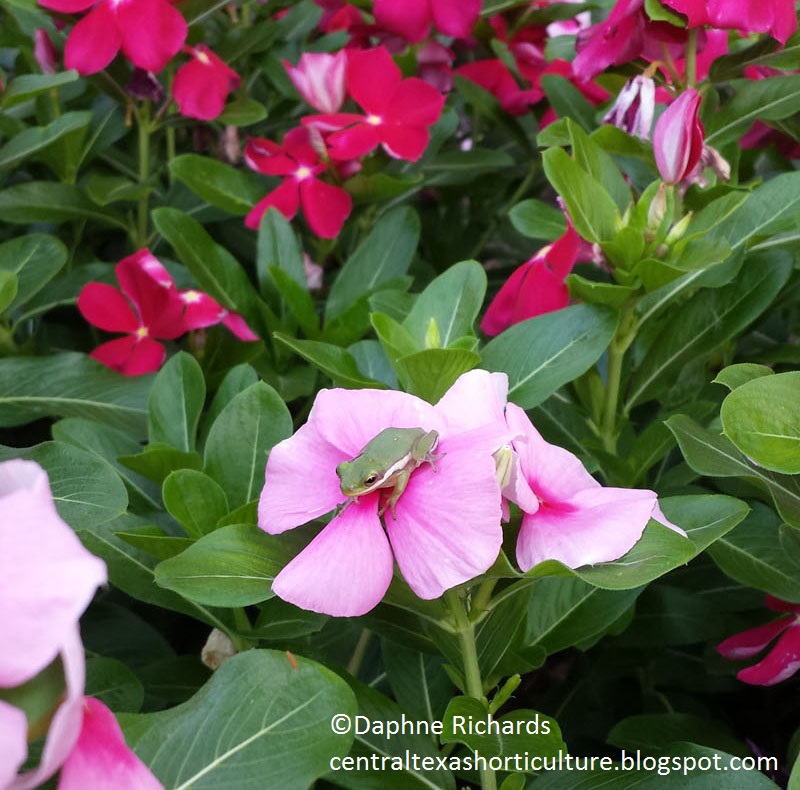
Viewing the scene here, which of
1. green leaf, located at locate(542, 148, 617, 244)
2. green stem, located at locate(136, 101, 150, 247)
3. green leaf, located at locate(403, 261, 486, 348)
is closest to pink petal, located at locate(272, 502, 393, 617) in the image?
green leaf, located at locate(403, 261, 486, 348)

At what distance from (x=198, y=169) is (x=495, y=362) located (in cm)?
57

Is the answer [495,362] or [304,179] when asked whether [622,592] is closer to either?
[495,362]

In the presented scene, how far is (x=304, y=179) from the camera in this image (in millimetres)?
1098

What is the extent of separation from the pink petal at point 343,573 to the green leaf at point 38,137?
72 cm

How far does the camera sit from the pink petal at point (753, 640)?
2.60 ft

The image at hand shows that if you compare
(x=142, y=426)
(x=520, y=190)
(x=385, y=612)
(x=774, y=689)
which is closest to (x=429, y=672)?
(x=385, y=612)

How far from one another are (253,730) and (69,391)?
1.81 feet

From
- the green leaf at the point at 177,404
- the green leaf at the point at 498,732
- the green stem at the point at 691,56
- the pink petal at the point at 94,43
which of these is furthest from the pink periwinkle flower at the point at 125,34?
the green leaf at the point at 498,732

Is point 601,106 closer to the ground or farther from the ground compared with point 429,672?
farther from the ground

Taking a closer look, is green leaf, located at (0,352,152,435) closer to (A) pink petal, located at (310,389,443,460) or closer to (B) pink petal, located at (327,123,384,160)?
(B) pink petal, located at (327,123,384,160)

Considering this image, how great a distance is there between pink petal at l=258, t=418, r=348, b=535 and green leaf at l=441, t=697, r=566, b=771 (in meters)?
0.15

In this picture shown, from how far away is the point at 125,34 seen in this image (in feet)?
3.41

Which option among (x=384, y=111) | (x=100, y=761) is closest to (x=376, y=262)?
(x=384, y=111)

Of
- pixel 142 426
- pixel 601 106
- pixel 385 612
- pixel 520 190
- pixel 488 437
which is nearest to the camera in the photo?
pixel 488 437
